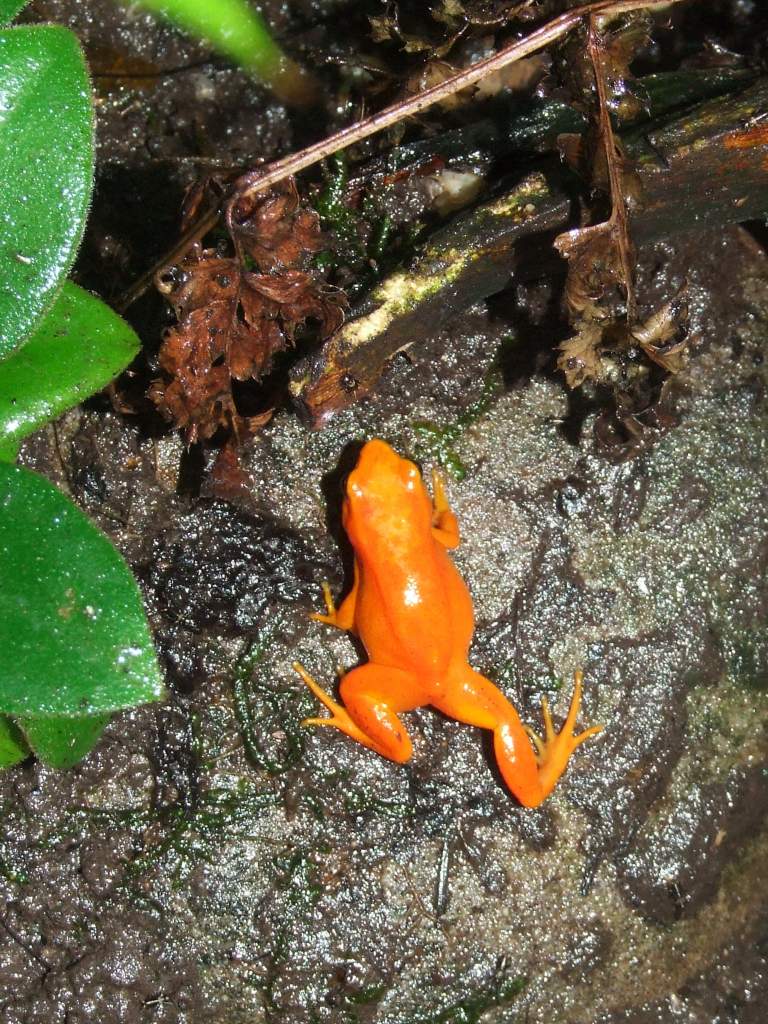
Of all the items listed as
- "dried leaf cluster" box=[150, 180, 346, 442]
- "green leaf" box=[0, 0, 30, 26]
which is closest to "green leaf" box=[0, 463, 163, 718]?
"dried leaf cluster" box=[150, 180, 346, 442]

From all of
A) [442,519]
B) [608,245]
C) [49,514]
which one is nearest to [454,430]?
[442,519]

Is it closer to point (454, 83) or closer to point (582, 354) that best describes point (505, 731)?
point (582, 354)

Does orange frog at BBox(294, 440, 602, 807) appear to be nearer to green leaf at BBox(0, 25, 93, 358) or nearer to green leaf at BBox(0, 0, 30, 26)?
green leaf at BBox(0, 25, 93, 358)

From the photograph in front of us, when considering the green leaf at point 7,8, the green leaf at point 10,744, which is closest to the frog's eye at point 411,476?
the green leaf at point 10,744

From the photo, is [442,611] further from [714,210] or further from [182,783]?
[714,210]

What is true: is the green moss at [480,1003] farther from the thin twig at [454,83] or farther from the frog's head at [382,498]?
the thin twig at [454,83]
